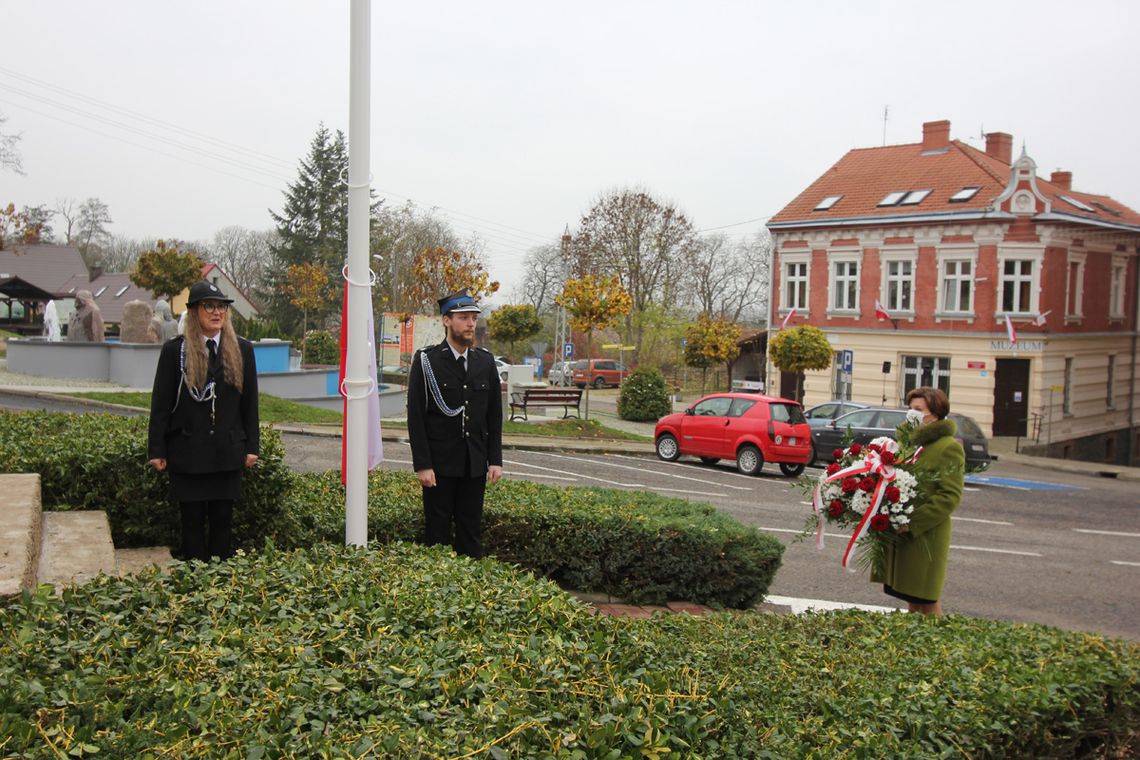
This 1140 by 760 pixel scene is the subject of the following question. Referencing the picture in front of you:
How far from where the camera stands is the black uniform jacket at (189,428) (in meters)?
5.62

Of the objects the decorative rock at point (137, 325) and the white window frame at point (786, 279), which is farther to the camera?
the white window frame at point (786, 279)

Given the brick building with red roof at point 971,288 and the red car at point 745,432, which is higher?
the brick building with red roof at point 971,288

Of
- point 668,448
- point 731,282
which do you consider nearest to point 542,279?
point 731,282

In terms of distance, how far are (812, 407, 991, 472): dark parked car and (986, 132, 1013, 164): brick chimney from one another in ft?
74.4

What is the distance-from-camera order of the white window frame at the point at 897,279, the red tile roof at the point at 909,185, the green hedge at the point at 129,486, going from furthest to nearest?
1. the white window frame at the point at 897,279
2. the red tile roof at the point at 909,185
3. the green hedge at the point at 129,486

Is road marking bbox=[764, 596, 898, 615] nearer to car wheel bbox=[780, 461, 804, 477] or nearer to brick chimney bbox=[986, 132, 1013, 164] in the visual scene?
car wheel bbox=[780, 461, 804, 477]

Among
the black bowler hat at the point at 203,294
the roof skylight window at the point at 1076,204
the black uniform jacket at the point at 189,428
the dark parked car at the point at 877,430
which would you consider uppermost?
the roof skylight window at the point at 1076,204

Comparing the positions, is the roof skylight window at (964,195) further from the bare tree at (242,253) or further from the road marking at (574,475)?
the bare tree at (242,253)

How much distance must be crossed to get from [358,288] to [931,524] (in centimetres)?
402

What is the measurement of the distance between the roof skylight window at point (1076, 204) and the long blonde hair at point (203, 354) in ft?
137

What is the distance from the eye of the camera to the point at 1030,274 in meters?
36.8

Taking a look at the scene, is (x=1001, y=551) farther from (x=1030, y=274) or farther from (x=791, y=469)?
(x=1030, y=274)

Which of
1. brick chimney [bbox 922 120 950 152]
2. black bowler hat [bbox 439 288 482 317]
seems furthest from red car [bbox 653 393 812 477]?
brick chimney [bbox 922 120 950 152]

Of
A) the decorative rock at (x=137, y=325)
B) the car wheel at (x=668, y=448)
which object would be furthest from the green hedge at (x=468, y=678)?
the decorative rock at (x=137, y=325)
